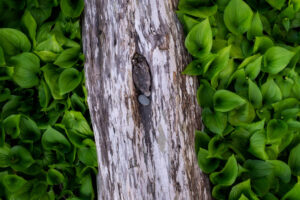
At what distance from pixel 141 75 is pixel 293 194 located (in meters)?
0.98

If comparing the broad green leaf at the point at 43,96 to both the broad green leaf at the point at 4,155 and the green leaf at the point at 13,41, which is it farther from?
the broad green leaf at the point at 4,155

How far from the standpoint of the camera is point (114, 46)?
1427 mm

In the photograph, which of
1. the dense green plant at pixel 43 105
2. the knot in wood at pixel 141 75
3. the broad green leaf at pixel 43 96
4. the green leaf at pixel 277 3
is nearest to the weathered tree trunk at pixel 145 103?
the knot in wood at pixel 141 75

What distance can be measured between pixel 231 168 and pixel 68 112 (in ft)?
3.19

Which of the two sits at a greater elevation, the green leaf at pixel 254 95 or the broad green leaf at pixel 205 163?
the green leaf at pixel 254 95

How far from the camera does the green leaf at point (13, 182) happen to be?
1.61m

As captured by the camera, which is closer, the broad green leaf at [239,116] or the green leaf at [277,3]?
the broad green leaf at [239,116]

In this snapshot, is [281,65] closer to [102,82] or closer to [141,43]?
[141,43]

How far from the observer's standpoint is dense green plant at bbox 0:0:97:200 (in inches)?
63.0

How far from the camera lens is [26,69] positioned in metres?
1.62

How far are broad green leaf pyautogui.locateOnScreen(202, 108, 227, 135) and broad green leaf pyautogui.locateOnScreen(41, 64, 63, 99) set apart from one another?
0.84 m

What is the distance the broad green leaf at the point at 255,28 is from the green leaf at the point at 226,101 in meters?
0.41

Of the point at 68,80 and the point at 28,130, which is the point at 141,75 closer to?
the point at 68,80

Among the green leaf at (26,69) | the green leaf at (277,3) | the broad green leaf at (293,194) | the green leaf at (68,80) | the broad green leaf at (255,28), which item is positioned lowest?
the broad green leaf at (293,194)
